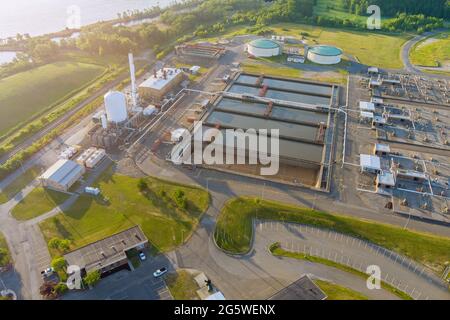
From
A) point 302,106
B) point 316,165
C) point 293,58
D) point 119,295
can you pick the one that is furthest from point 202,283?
point 293,58

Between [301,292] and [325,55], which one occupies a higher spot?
[325,55]

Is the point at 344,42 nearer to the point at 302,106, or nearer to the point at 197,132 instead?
the point at 302,106

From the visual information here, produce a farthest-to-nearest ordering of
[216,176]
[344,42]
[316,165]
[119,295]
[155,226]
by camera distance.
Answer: [344,42], [316,165], [216,176], [155,226], [119,295]

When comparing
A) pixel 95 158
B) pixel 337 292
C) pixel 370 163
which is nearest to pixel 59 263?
pixel 95 158

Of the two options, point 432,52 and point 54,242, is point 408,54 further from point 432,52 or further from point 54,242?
point 54,242

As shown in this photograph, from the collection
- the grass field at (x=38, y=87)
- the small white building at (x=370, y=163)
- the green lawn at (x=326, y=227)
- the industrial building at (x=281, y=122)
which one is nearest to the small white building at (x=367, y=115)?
the industrial building at (x=281, y=122)

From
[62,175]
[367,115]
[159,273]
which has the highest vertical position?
[367,115]

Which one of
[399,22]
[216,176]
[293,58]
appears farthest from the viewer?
[399,22]
